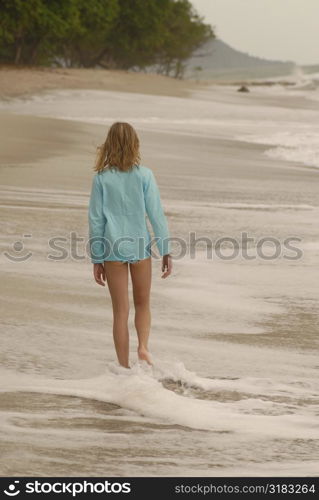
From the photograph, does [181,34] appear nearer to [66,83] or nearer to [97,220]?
[66,83]

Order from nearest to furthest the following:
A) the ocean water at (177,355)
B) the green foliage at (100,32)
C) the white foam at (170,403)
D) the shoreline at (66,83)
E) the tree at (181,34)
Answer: the ocean water at (177,355) → the white foam at (170,403) → the shoreline at (66,83) → the green foliage at (100,32) → the tree at (181,34)

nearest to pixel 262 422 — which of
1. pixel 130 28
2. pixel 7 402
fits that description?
pixel 7 402

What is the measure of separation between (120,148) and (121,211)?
0.33 meters

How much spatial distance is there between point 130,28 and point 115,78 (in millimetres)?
33077

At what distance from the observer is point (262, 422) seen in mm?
5367

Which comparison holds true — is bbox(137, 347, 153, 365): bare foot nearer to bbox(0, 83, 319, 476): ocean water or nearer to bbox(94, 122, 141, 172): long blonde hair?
bbox(0, 83, 319, 476): ocean water

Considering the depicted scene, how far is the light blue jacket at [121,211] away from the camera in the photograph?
20.0 ft

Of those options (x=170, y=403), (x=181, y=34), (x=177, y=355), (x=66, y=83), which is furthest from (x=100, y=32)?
(x=170, y=403)

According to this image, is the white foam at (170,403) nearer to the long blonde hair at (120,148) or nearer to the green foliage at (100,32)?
the long blonde hair at (120,148)

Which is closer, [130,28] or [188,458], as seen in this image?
[188,458]

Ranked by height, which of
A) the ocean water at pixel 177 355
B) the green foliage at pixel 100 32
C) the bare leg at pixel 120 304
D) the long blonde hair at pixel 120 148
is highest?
the green foliage at pixel 100 32

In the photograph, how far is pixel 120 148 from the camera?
6043 mm

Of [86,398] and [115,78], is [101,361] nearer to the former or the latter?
[86,398]

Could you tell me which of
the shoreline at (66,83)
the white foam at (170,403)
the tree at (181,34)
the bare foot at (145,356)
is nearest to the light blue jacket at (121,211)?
the bare foot at (145,356)
